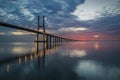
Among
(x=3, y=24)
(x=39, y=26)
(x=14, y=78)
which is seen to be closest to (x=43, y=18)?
(x=39, y=26)

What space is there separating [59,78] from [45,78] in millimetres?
499

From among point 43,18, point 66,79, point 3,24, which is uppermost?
point 43,18

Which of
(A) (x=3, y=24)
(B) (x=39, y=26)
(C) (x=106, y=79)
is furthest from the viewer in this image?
(B) (x=39, y=26)

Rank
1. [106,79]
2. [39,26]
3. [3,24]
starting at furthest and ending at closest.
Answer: [39,26], [3,24], [106,79]

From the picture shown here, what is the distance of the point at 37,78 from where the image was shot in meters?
5.33

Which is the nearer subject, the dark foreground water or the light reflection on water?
the light reflection on water

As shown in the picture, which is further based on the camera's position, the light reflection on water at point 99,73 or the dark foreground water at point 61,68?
the dark foreground water at point 61,68

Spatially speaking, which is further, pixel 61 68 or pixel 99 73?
pixel 61 68

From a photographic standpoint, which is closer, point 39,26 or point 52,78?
point 52,78

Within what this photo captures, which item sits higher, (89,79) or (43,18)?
(43,18)

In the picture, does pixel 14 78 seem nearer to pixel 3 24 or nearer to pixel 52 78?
pixel 52 78

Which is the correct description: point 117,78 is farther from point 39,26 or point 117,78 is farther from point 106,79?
point 39,26

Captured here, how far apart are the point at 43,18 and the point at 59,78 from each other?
60.9 m

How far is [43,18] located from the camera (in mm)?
Result: 64938
